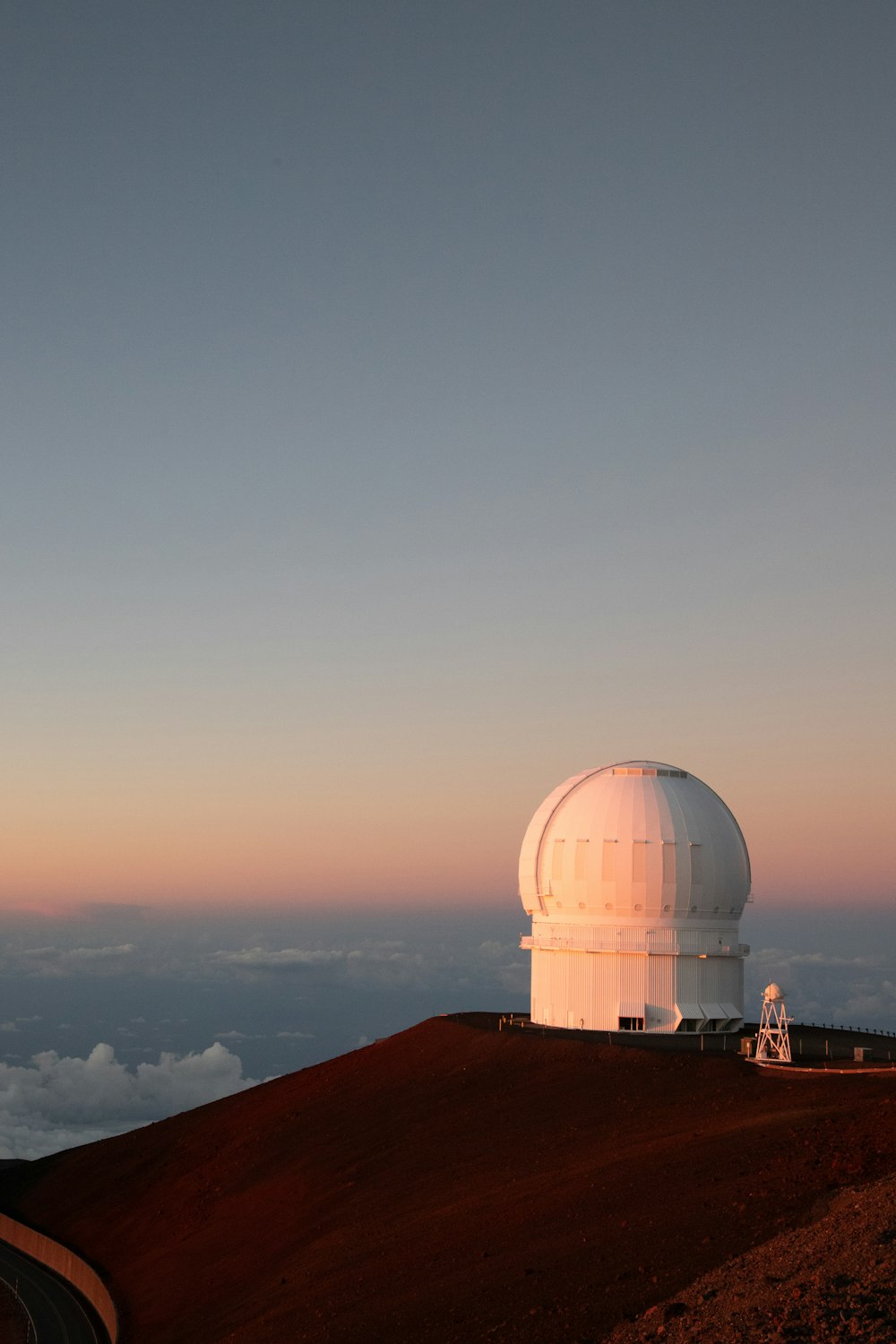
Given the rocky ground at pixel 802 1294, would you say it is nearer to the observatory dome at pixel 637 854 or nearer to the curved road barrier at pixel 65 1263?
the curved road barrier at pixel 65 1263

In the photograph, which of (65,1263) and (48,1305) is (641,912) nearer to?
(65,1263)

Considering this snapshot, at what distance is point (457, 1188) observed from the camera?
2570cm

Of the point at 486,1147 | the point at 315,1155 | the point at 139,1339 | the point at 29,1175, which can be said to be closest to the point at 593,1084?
the point at 486,1147

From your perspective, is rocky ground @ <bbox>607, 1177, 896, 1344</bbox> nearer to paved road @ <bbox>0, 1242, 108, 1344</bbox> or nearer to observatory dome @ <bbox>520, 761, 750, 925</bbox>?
paved road @ <bbox>0, 1242, 108, 1344</bbox>

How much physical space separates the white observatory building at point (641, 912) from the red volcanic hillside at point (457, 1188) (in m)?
4.43

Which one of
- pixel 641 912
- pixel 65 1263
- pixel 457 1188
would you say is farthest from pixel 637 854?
pixel 65 1263

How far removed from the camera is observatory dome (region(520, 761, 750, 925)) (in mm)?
39031

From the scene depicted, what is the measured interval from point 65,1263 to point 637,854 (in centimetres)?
2104

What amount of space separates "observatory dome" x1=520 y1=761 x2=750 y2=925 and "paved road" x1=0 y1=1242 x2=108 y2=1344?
1855cm

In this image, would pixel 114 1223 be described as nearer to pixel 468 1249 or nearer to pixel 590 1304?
pixel 468 1249

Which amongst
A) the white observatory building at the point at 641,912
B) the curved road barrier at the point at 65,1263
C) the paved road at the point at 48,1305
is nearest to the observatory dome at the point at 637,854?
the white observatory building at the point at 641,912

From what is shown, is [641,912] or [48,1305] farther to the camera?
[641,912]

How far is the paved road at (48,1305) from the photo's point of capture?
2827 cm

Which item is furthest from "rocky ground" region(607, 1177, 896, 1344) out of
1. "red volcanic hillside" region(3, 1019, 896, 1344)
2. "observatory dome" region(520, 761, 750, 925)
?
"observatory dome" region(520, 761, 750, 925)
